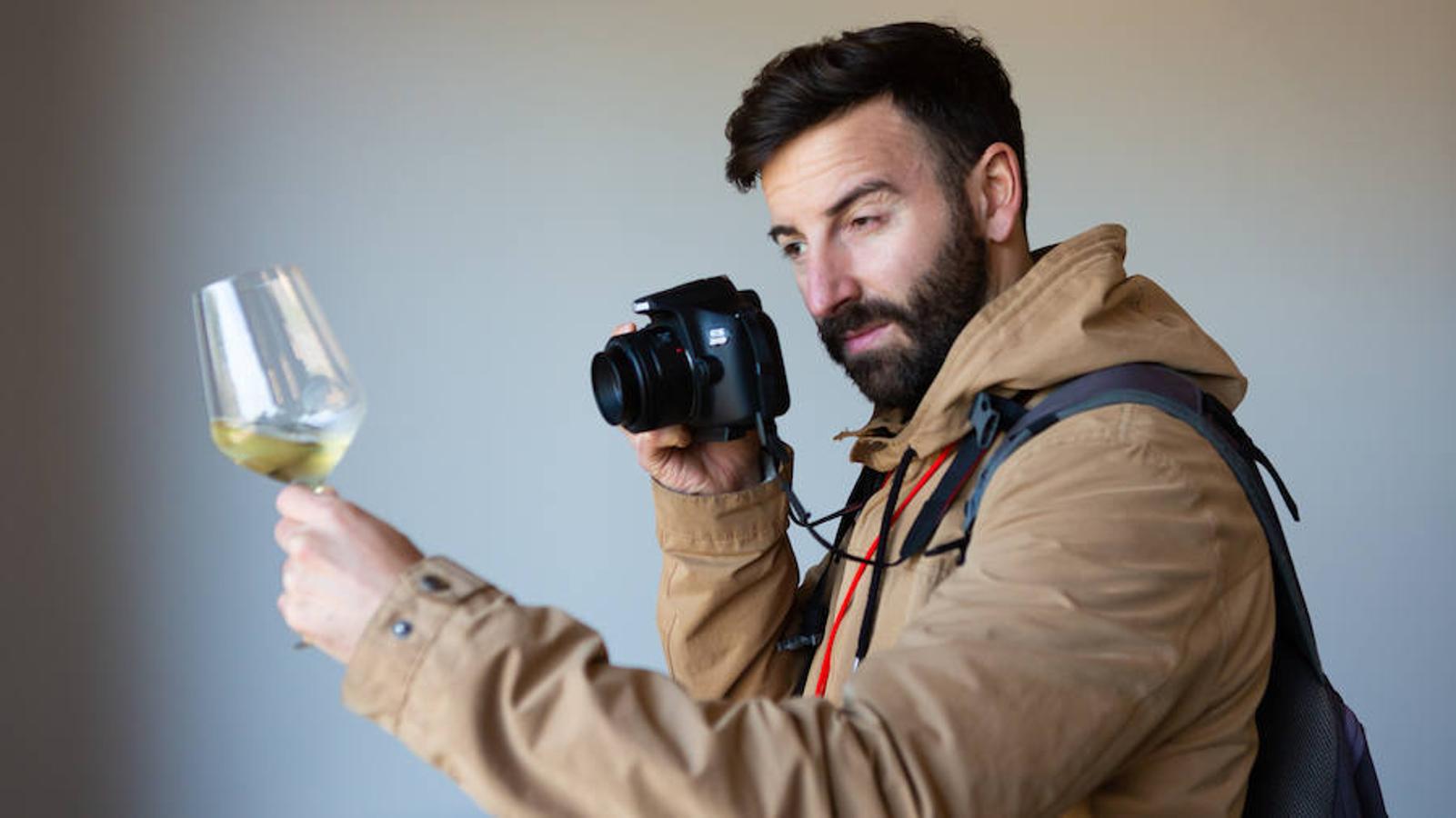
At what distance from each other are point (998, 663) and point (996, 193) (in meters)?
0.72

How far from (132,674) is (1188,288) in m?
2.01

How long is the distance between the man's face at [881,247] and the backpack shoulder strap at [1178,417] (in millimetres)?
274

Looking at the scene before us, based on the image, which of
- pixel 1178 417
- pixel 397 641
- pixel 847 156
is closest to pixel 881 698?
pixel 397 641

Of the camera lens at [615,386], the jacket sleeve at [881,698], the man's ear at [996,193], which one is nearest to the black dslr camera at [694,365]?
the camera lens at [615,386]

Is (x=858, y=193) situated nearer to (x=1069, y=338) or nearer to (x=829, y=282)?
(x=829, y=282)

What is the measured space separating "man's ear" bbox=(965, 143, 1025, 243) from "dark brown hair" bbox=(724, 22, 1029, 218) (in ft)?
0.04

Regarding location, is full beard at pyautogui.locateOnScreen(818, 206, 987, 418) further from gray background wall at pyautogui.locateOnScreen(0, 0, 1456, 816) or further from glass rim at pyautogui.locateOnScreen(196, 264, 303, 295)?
gray background wall at pyautogui.locateOnScreen(0, 0, 1456, 816)

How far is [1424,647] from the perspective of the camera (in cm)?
274

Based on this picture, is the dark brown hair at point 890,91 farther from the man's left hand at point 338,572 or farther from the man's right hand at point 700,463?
the man's left hand at point 338,572

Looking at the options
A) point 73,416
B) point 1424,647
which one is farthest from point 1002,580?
point 1424,647

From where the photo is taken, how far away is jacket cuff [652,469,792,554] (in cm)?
136

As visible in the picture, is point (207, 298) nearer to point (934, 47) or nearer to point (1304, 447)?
point (934, 47)

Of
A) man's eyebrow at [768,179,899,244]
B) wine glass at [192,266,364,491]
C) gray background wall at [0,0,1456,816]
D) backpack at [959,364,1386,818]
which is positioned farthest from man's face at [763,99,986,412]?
gray background wall at [0,0,1456,816]

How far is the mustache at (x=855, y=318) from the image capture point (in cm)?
127
